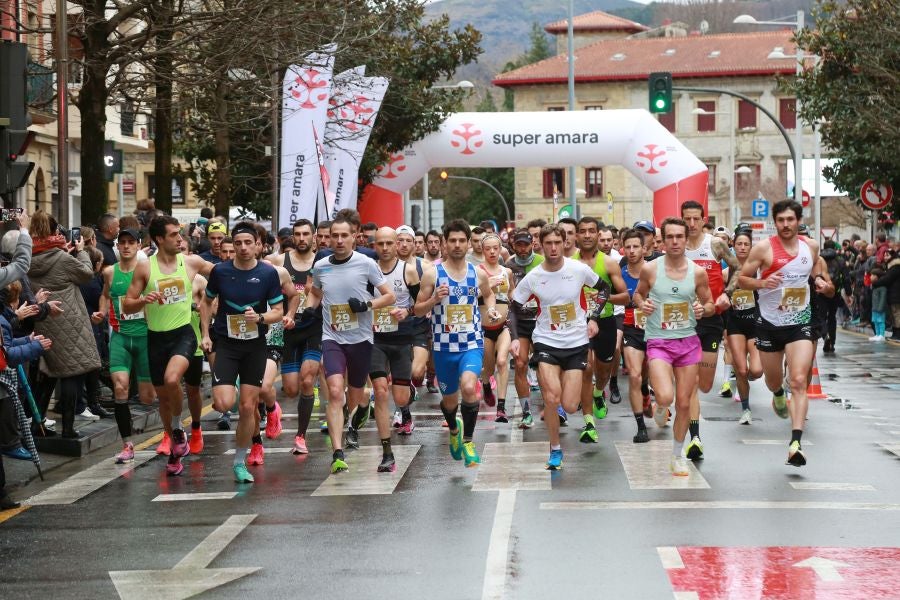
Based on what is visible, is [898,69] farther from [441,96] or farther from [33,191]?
[33,191]

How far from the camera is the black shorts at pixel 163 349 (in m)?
11.9

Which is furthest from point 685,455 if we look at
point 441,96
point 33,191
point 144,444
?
point 33,191

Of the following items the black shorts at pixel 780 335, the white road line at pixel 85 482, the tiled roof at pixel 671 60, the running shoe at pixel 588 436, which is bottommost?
the white road line at pixel 85 482

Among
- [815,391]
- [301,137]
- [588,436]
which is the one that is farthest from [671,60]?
[588,436]

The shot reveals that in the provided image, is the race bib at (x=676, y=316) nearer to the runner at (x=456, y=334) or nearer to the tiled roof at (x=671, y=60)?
the runner at (x=456, y=334)

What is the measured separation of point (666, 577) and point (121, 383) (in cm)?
637

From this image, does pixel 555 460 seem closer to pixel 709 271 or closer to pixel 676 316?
pixel 676 316

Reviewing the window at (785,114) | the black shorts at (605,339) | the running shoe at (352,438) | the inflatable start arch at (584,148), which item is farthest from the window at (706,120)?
the running shoe at (352,438)

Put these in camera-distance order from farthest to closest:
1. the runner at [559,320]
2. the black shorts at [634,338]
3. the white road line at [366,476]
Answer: the black shorts at [634,338] → the runner at [559,320] → the white road line at [366,476]

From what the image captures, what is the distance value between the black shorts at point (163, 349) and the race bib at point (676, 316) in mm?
3653

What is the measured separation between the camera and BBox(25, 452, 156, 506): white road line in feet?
35.0

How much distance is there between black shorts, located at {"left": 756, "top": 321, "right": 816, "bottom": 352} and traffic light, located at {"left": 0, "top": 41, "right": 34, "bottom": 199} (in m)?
6.19

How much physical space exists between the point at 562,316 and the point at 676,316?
864 mm

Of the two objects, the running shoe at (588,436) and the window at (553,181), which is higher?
the window at (553,181)
